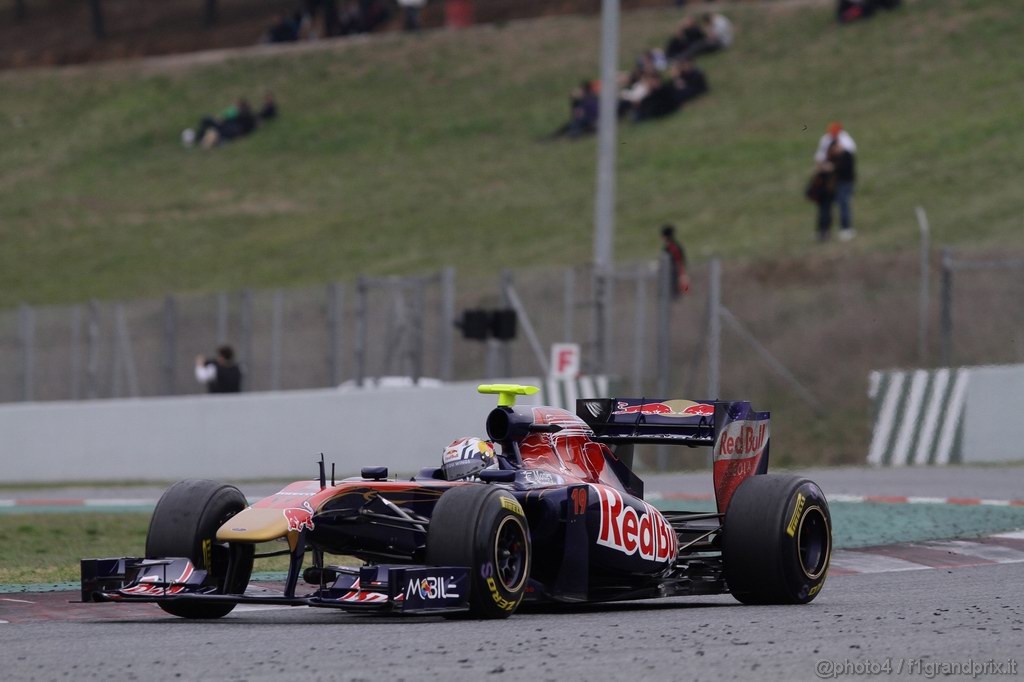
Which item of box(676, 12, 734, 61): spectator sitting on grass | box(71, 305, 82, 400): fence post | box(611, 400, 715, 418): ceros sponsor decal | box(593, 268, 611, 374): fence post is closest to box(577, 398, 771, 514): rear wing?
box(611, 400, 715, 418): ceros sponsor decal

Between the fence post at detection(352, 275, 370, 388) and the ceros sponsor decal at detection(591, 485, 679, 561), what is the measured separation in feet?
48.6

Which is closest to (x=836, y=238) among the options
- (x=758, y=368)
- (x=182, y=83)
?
(x=758, y=368)

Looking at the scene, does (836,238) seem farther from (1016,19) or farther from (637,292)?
(1016,19)

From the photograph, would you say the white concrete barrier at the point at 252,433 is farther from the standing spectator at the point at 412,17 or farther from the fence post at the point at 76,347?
the standing spectator at the point at 412,17

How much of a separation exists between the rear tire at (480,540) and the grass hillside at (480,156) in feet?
76.7

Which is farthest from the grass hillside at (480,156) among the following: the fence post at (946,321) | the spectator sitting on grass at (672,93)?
the fence post at (946,321)

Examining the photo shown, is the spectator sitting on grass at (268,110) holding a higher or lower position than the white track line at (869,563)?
higher

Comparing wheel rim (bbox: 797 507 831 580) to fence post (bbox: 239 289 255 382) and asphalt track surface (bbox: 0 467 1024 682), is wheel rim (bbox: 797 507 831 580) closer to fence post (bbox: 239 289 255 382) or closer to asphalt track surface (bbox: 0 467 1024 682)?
asphalt track surface (bbox: 0 467 1024 682)

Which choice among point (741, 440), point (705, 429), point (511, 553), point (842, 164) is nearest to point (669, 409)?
point (705, 429)

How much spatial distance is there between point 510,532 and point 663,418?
6.50 ft

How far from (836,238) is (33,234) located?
25.0 m

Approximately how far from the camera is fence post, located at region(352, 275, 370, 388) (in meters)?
25.2

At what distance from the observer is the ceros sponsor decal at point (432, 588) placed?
9023 mm

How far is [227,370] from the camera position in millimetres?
25094
